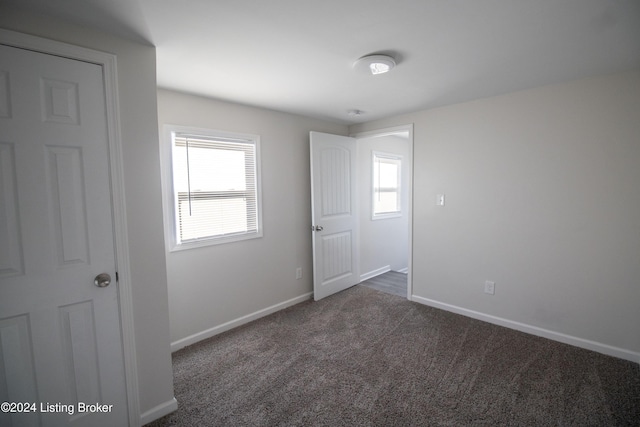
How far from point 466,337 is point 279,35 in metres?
2.89

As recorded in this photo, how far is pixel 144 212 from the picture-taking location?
1684 millimetres

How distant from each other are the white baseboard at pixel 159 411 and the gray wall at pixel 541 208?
274 cm

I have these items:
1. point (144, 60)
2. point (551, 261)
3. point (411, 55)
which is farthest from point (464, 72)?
point (144, 60)

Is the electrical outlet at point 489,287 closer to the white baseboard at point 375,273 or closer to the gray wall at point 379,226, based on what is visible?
the gray wall at point 379,226

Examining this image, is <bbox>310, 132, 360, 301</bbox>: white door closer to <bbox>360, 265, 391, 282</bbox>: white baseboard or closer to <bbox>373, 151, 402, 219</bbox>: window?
<bbox>360, 265, 391, 282</bbox>: white baseboard

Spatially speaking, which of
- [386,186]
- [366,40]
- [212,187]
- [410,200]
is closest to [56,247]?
[212,187]

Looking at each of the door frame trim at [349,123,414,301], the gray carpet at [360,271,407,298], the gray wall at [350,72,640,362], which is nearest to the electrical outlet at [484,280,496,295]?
the gray wall at [350,72,640,362]

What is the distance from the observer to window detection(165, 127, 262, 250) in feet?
8.07

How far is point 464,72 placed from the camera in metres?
2.15

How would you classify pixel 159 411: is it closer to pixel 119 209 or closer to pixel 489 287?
pixel 119 209

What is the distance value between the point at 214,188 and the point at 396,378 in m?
2.22

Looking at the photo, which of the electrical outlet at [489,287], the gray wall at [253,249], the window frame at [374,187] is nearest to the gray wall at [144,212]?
the gray wall at [253,249]

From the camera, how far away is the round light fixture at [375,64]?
6.07 ft

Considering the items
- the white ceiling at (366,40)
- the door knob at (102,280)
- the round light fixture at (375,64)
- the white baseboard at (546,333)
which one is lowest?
the white baseboard at (546,333)
